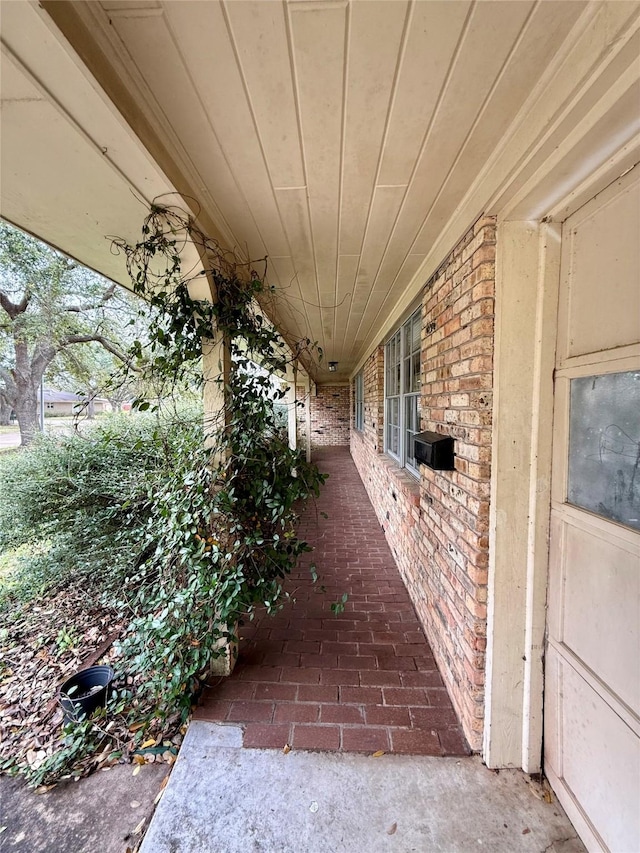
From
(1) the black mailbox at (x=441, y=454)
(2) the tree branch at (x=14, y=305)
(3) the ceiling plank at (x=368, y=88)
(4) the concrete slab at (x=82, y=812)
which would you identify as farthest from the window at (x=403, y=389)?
(2) the tree branch at (x=14, y=305)

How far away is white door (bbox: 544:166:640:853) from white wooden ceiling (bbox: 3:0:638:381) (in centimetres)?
46

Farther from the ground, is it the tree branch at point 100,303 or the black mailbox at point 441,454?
the tree branch at point 100,303

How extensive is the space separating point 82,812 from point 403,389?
11.0 ft

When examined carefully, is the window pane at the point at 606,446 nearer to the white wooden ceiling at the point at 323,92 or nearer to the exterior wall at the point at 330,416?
the white wooden ceiling at the point at 323,92

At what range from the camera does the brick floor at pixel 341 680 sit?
1480 mm

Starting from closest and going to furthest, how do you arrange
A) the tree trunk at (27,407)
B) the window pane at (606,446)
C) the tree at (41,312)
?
the window pane at (606,446) → the tree at (41,312) → the tree trunk at (27,407)

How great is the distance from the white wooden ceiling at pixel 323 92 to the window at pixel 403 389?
1394mm

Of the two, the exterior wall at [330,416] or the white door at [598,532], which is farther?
the exterior wall at [330,416]

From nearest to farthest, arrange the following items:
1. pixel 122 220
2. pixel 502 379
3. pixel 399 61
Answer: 1. pixel 399 61
2. pixel 502 379
3. pixel 122 220

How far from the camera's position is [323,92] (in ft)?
3.04

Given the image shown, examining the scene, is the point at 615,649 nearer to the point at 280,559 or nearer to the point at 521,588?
the point at 521,588

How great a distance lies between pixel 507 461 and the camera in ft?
4.26

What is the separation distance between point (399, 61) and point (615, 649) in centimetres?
183

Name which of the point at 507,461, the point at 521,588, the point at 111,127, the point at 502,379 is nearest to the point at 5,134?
the point at 111,127
